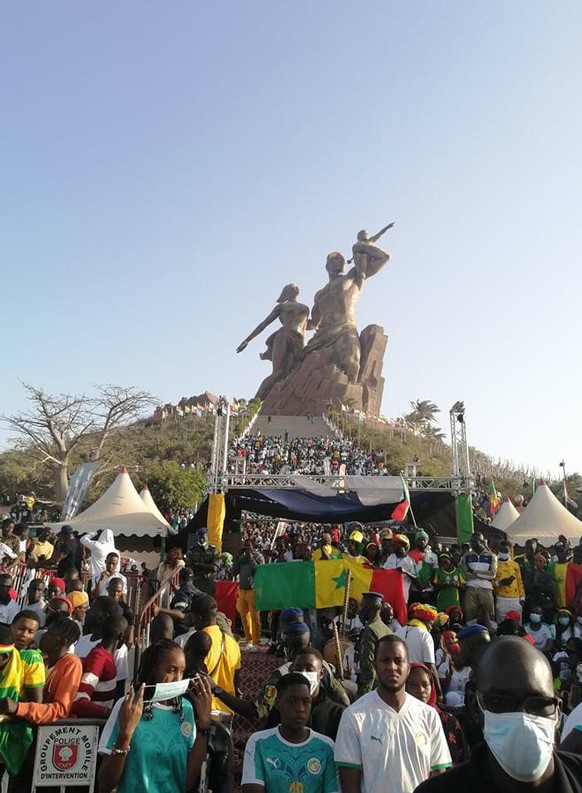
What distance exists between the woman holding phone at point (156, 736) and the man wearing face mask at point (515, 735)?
151 cm

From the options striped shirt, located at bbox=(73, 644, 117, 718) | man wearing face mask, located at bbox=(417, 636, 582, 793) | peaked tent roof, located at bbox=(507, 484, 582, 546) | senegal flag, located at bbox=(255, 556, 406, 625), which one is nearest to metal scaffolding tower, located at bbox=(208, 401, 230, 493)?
senegal flag, located at bbox=(255, 556, 406, 625)

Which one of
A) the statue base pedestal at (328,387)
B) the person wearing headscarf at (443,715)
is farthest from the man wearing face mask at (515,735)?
the statue base pedestal at (328,387)

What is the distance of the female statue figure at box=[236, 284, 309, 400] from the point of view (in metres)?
53.8

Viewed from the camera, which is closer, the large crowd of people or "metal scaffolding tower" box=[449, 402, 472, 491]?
the large crowd of people

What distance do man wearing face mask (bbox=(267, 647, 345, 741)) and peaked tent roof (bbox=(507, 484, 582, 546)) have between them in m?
13.3

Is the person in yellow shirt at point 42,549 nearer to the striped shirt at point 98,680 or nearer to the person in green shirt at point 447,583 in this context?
the person in green shirt at point 447,583

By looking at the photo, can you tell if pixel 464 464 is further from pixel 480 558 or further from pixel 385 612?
pixel 385 612

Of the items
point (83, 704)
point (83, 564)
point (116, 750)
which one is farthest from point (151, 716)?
point (83, 564)

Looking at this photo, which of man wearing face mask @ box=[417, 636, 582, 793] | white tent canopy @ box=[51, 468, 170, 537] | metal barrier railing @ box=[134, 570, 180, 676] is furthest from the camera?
white tent canopy @ box=[51, 468, 170, 537]

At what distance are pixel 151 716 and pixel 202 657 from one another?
123 centimetres

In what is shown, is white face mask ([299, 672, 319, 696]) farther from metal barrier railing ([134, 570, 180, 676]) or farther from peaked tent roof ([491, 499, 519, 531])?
peaked tent roof ([491, 499, 519, 531])

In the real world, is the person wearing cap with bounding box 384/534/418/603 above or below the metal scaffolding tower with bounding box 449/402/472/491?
below

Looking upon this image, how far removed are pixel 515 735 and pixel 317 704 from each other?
181 cm

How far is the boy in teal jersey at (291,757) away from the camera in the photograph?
8.51 feet
